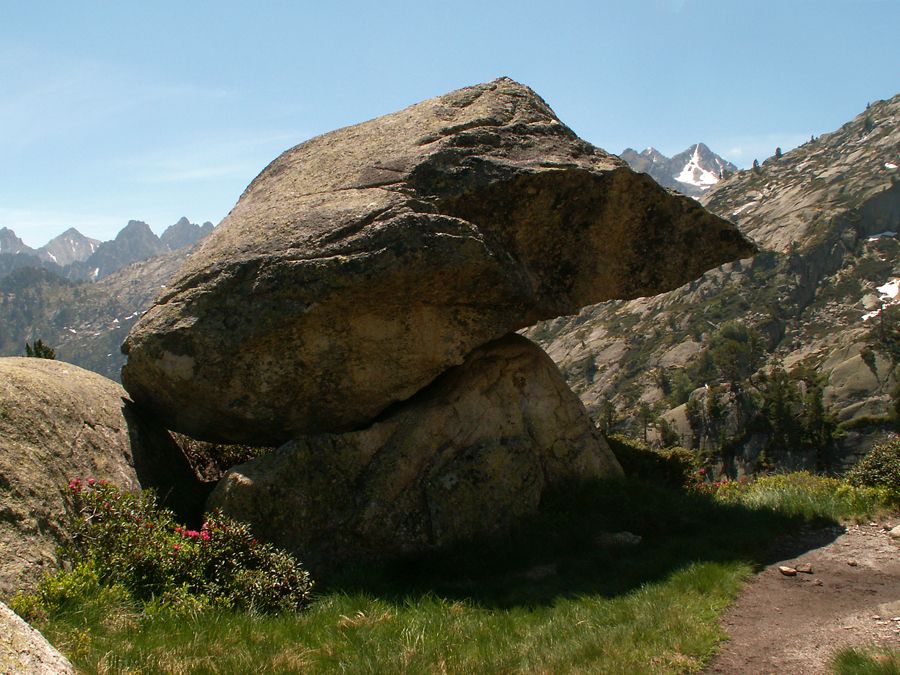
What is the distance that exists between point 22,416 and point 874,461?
16.0 metres

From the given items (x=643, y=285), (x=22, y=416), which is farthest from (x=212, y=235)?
(x=643, y=285)

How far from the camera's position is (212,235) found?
52.1ft

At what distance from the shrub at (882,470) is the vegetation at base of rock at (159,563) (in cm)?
1151

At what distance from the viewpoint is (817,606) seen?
10.2 meters

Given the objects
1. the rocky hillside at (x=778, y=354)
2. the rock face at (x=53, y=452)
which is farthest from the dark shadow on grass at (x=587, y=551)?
the rocky hillside at (x=778, y=354)

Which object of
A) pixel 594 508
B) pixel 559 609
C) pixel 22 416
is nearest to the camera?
pixel 559 609

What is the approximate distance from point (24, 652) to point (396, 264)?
8.60 metres

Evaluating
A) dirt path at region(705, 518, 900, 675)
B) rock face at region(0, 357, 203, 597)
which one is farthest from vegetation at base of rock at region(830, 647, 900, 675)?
rock face at region(0, 357, 203, 597)

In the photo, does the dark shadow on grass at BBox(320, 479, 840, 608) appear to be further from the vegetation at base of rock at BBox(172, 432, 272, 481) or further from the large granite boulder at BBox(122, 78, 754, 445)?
the vegetation at base of rock at BBox(172, 432, 272, 481)

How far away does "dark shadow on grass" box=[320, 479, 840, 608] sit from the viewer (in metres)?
11.4

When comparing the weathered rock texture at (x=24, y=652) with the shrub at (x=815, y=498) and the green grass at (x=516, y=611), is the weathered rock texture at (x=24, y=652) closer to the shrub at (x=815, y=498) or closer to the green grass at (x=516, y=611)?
the green grass at (x=516, y=611)

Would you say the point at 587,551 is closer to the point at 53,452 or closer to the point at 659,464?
the point at 659,464

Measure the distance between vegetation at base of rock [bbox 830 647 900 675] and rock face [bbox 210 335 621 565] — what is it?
630 centimetres

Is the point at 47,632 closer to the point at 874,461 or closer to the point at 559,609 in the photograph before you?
the point at 559,609
